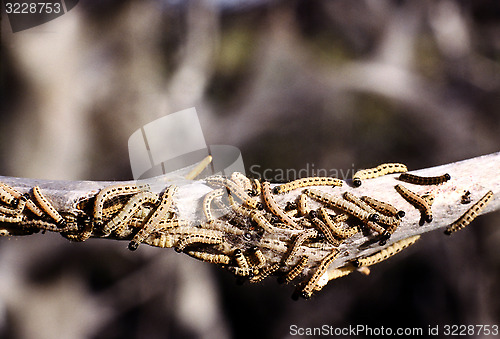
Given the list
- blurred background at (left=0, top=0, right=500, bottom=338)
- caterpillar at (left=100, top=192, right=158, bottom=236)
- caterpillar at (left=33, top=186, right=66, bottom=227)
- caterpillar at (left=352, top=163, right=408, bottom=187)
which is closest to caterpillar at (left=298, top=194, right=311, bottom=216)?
caterpillar at (left=352, top=163, right=408, bottom=187)

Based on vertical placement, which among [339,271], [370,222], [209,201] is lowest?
[339,271]

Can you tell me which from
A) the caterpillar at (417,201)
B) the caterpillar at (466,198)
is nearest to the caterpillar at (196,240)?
the caterpillar at (417,201)

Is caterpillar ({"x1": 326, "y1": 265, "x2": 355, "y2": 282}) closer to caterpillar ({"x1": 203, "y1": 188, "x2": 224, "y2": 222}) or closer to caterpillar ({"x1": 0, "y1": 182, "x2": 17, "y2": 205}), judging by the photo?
caterpillar ({"x1": 203, "y1": 188, "x2": 224, "y2": 222})

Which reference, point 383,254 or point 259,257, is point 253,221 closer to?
point 259,257

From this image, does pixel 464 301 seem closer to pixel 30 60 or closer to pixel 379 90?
pixel 379 90

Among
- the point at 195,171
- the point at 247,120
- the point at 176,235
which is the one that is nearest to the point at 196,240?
the point at 176,235
